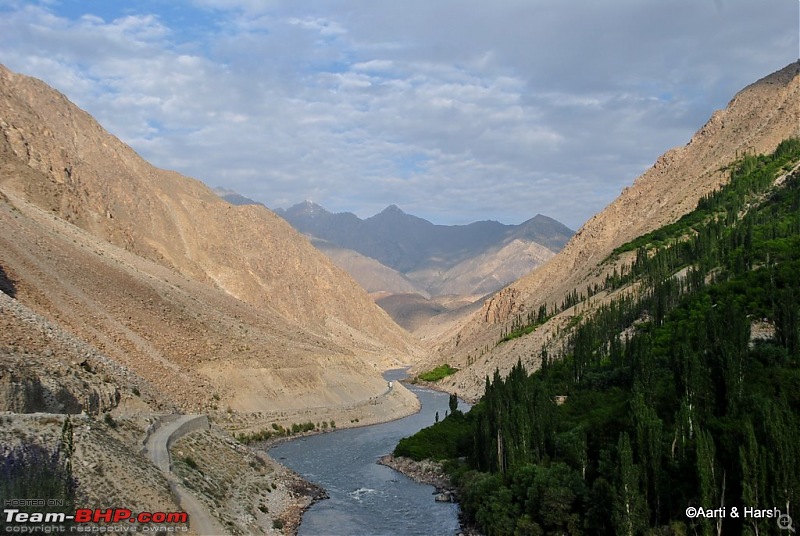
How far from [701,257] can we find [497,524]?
54.7 metres

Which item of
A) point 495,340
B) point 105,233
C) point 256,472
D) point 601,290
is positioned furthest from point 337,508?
point 495,340

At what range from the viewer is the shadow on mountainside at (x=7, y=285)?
49228mm

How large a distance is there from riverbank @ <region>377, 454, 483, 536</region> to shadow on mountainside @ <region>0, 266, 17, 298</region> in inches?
1186

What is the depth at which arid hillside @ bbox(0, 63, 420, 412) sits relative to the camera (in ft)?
183

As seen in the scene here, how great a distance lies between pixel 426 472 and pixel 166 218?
94762 millimetres

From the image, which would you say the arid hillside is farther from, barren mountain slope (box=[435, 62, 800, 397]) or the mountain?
barren mountain slope (box=[435, 62, 800, 397])

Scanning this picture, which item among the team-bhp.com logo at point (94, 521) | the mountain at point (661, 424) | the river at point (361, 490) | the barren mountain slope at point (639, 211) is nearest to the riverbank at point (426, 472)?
the river at point (361, 490)

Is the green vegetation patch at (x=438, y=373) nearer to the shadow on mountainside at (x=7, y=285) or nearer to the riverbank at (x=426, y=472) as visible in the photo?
the riverbank at (x=426, y=472)

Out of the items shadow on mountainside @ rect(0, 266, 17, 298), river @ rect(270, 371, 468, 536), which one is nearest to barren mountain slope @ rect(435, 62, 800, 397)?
river @ rect(270, 371, 468, 536)

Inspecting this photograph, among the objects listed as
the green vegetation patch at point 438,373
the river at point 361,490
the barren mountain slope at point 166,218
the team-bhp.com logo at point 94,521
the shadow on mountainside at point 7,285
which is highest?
the barren mountain slope at point 166,218

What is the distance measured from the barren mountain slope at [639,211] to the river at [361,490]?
3725 centimetres

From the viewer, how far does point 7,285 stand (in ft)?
165

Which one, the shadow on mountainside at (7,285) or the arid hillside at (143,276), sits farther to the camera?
the arid hillside at (143,276)

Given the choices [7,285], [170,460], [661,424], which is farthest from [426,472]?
[7,285]
